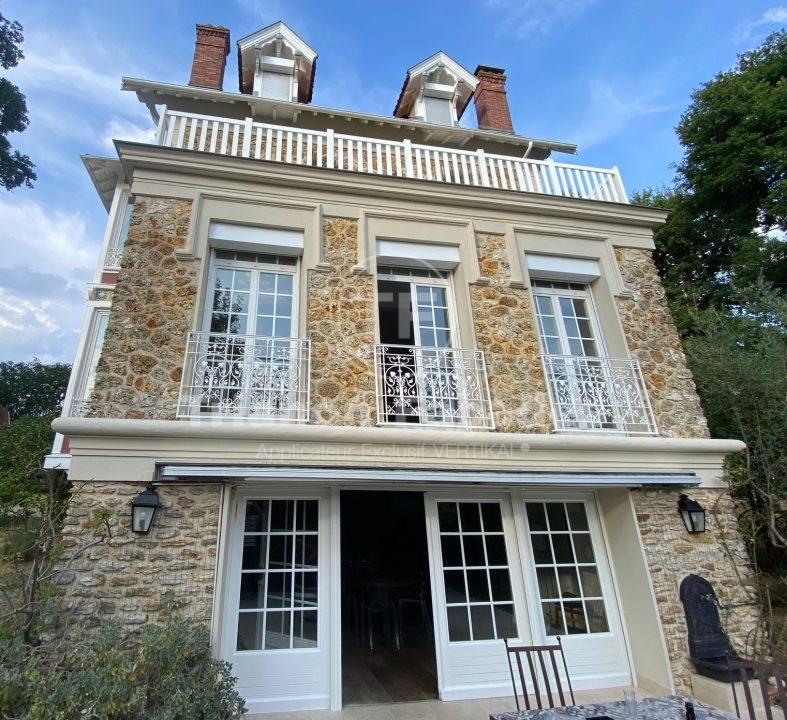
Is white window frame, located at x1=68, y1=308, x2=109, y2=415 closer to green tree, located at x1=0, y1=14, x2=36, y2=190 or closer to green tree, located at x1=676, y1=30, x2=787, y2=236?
green tree, located at x1=0, y1=14, x2=36, y2=190

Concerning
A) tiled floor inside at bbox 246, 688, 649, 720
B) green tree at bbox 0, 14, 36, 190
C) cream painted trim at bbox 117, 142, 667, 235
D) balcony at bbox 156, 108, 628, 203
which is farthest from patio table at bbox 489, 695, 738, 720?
green tree at bbox 0, 14, 36, 190

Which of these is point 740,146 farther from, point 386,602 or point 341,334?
point 386,602

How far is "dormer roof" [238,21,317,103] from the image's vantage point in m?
9.88

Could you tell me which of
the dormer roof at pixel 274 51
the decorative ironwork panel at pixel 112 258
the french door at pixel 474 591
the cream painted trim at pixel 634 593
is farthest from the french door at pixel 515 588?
the dormer roof at pixel 274 51

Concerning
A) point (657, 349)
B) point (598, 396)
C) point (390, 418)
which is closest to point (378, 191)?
point (390, 418)

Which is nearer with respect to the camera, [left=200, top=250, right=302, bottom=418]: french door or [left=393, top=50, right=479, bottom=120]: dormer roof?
[left=200, top=250, right=302, bottom=418]: french door

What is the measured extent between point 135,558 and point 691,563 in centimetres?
681

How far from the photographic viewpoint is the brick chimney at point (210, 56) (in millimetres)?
9578

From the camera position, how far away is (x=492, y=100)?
11.2 metres

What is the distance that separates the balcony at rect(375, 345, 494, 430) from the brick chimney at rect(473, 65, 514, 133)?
7.76m

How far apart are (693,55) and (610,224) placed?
11.5 feet

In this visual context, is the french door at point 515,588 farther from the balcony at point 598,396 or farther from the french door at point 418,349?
the french door at point 418,349

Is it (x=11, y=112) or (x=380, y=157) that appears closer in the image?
(x=380, y=157)

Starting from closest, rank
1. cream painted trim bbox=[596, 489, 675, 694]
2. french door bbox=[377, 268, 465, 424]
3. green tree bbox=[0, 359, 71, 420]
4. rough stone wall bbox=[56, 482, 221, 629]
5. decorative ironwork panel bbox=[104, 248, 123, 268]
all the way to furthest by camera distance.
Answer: rough stone wall bbox=[56, 482, 221, 629]
cream painted trim bbox=[596, 489, 675, 694]
french door bbox=[377, 268, 465, 424]
decorative ironwork panel bbox=[104, 248, 123, 268]
green tree bbox=[0, 359, 71, 420]
